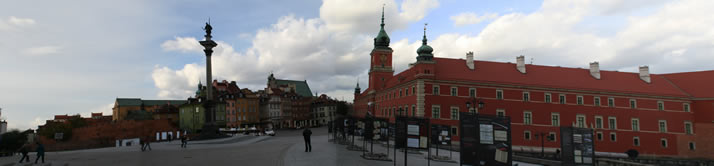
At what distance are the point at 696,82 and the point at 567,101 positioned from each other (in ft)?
71.1

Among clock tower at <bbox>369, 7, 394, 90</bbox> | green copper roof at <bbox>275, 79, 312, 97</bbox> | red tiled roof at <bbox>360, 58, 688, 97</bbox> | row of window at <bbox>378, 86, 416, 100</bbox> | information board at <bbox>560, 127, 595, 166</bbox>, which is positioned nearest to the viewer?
information board at <bbox>560, 127, 595, 166</bbox>

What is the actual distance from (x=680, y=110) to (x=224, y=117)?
82755mm

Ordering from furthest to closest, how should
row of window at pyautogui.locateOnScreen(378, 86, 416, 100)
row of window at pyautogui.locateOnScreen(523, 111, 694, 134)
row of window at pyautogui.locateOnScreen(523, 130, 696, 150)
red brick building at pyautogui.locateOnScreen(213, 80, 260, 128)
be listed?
red brick building at pyautogui.locateOnScreen(213, 80, 260, 128), row of window at pyautogui.locateOnScreen(378, 86, 416, 100), row of window at pyautogui.locateOnScreen(523, 111, 694, 134), row of window at pyautogui.locateOnScreen(523, 130, 696, 150)

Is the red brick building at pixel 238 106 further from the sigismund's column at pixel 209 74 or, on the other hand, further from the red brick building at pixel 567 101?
the sigismund's column at pixel 209 74

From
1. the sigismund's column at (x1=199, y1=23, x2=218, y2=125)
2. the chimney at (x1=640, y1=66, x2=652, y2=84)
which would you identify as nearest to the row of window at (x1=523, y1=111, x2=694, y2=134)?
the chimney at (x1=640, y1=66, x2=652, y2=84)

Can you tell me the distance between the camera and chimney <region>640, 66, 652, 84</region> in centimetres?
5831

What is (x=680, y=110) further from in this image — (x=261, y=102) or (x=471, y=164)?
(x=261, y=102)

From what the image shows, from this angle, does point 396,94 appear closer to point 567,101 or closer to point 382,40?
point 382,40

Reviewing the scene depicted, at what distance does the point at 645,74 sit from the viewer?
5891 centimetres

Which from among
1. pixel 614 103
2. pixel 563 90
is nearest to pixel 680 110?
pixel 614 103

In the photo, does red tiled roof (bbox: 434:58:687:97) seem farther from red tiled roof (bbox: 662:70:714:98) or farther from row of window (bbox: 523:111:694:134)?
row of window (bbox: 523:111:694:134)

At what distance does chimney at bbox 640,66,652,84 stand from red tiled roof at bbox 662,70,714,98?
411 centimetres

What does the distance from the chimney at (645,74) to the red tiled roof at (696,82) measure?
4.11m

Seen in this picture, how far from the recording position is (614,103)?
174 feet
